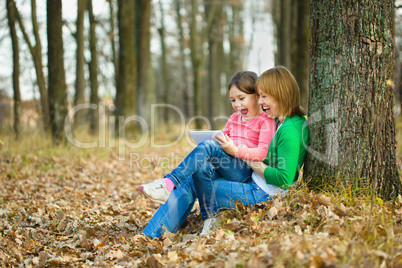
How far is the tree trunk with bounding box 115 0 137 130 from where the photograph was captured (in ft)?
31.5

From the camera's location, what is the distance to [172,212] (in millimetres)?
3240

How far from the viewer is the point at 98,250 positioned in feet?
10.3

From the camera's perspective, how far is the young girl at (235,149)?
2.97 metres

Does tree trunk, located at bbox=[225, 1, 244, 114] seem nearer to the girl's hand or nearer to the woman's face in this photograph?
the woman's face

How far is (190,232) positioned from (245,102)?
1.35 meters

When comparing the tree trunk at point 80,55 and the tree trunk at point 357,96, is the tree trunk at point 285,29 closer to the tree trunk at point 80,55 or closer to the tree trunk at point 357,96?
the tree trunk at point 80,55

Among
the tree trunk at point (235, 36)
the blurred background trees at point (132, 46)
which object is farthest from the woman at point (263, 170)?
the tree trunk at point (235, 36)

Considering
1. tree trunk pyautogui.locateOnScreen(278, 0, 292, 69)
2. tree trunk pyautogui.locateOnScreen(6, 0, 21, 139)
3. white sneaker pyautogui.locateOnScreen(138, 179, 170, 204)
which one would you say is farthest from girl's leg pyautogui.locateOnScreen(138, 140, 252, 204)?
tree trunk pyautogui.locateOnScreen(278, 0, 292, 69)

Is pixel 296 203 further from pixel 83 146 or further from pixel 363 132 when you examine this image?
pixel 83 146

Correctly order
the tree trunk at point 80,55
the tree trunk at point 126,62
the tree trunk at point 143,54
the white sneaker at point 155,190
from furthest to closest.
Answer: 1. the tree trunk at point 143,54
2. the tree trunk at point 126,62
3. the tree trunk at point 80,55
4. the white sneaker at point 155,190

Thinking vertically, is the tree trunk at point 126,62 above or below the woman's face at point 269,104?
above

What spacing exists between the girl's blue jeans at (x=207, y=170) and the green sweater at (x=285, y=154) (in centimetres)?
29

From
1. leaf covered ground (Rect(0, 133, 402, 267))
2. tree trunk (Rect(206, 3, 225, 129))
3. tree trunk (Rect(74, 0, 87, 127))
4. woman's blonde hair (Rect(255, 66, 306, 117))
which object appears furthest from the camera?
tree trunk (Rect(206, 3, 225, 129))

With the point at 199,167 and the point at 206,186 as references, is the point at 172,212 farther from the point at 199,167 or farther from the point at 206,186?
the point at 199,167
